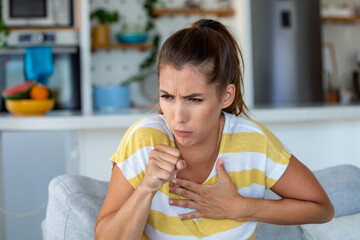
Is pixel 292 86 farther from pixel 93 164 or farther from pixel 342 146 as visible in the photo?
pixel 93 164

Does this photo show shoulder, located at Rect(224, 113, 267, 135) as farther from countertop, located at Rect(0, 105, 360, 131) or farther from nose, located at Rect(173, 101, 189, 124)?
countertop, located at Rect(0, 105, 360, 131)

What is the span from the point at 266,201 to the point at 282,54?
326 centimetres

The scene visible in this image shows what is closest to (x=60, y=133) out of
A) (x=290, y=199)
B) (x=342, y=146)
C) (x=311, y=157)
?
(x=311, y=157)

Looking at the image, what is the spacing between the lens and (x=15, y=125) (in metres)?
2.36

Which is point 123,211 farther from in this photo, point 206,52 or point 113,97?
point 113,97

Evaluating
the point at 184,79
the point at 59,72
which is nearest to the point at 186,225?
the point at 184,79

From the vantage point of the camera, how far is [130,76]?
4707 mm

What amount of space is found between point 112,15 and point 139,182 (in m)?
3.71

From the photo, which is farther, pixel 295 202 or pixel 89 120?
pixel 89 120

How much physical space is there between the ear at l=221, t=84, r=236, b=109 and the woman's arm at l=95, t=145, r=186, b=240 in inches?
10.1

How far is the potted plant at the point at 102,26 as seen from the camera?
436 cm

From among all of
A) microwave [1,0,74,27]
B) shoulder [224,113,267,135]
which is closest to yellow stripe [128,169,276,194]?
shoulder [224,113,267,135]

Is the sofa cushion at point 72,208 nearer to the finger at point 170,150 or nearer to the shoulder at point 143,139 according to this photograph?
the shoulder at point 143,139

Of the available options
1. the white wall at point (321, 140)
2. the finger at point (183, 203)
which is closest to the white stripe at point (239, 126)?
the finger at point (183, 203)
